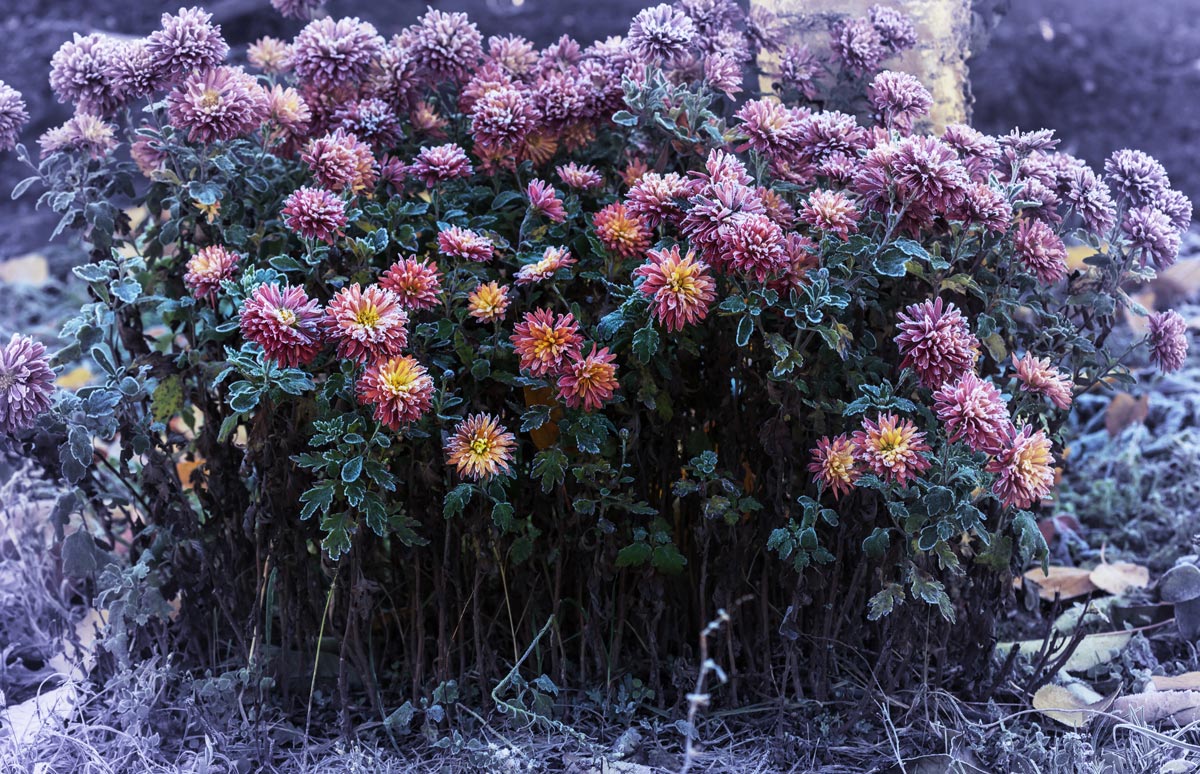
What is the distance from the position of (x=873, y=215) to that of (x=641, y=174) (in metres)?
0.44

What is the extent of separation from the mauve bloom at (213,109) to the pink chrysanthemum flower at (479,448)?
0.66 meters

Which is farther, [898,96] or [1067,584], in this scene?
[1067,584]

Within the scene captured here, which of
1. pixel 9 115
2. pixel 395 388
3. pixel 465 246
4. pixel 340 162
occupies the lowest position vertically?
pixel 395 388

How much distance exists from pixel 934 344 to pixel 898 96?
1.92 feet

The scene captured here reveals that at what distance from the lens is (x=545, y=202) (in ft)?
6.10

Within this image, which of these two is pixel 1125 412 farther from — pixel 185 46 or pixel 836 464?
pixel 185 46

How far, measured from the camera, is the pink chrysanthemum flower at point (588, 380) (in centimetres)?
169

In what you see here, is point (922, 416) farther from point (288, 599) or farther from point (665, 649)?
point (288, 599)

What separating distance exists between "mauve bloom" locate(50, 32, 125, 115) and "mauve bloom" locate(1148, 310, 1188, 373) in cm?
194

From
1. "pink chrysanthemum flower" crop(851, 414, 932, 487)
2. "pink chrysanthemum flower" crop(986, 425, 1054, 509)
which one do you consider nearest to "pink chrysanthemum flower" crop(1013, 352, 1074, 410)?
"pink chrysanthemum flower" crop(986, 425, 1054, 509)

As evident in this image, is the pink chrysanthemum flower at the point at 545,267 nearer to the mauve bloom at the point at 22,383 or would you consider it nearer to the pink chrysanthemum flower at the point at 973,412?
the pink chrysanthemum flower at the point at 973,412

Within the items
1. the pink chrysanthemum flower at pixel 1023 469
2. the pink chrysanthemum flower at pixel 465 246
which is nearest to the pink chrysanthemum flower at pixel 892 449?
the pink chrysanthemum flower at pixel 1023 469

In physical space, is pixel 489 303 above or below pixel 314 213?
below

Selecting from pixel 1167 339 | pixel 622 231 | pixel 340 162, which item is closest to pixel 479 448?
pixel 622 231
